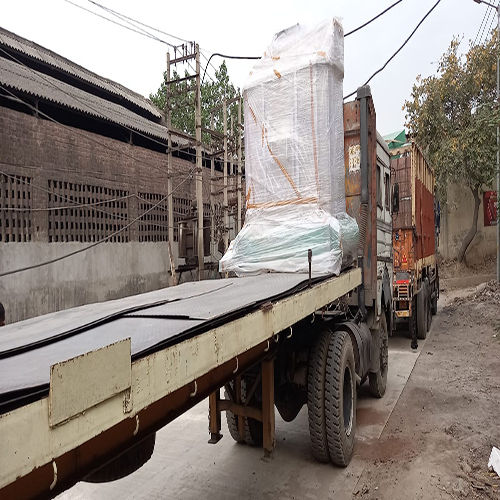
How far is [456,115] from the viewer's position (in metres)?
17.6

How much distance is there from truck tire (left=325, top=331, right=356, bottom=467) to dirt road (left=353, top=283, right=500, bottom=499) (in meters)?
0.25

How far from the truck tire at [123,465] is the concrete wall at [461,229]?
63.3 feet

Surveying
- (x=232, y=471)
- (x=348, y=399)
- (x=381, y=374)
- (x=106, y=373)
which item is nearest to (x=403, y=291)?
(x=381, y=374)

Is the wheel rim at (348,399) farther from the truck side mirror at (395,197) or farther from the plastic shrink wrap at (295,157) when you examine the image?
the truck side mirror at (395,197)

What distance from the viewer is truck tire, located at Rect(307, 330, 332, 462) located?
11.2ft

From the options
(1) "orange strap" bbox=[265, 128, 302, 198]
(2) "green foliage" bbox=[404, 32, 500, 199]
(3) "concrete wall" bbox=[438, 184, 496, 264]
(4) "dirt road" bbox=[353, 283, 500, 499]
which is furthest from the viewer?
(3) "concrete wall" bbox=[438, 184, 496, 264]

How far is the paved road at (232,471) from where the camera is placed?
328 centimetres

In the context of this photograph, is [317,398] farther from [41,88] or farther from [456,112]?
[456,112]

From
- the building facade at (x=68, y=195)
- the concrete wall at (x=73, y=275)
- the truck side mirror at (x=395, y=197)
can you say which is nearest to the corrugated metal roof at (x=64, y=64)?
the building facade at (x=68, y=195)

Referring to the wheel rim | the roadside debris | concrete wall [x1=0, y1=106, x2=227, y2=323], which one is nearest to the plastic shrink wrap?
the wheel rim

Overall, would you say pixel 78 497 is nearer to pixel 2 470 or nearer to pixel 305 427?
pixel 305 427

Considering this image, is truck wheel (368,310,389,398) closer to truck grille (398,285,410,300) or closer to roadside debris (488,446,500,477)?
roadside debris (488,446,500,477)

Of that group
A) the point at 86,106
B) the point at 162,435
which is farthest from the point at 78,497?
the point at 86,106

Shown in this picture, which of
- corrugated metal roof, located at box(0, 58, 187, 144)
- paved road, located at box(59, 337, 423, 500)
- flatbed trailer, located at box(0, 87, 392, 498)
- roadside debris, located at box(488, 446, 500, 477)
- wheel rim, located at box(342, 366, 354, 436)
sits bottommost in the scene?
paved road, located at box(59, 337, 423, 500)
